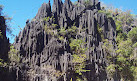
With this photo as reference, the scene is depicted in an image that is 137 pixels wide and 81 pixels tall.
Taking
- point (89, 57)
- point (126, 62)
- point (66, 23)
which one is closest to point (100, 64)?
point (89, 57)

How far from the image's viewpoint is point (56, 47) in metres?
17.5

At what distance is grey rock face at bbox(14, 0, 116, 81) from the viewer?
55.5 ft

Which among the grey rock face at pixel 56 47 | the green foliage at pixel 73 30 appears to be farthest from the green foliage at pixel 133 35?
the green foliage at pixel 73 30

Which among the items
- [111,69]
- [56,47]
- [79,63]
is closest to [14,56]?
[56,47]

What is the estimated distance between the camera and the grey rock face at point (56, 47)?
16923mm

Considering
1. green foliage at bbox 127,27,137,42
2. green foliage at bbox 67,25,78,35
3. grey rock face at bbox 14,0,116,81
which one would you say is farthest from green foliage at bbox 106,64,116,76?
green foliage at bbox 127,27,137,42

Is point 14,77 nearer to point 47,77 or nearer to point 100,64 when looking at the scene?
point 47,77

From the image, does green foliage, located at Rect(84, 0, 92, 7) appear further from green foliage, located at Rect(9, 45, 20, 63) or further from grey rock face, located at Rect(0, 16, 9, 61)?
grey rock face, located at Rect(0, 16, 9, 61)

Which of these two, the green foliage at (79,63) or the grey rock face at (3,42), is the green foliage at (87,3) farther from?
the grey rock face at (3,42)

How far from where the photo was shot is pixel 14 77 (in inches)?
603

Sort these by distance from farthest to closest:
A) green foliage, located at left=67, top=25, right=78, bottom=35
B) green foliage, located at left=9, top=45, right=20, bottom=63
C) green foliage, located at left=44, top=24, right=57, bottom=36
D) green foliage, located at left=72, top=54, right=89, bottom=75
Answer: green foliage, located at left=67, top=25, right=78, bottom=35 < green foliage, located at left=44, top=24, right=57, bottom=36 < green foliage, located at left=72, top=54, right=89, bottom=75 < green foliage, located at left=9, top=45, right=20, bottom=63

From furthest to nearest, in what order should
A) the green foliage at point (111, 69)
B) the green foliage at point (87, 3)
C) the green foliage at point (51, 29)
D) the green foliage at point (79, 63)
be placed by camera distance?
the green foliage at point (87, 3) < the green foliage at point (111, 69) < the green foliage at point (51, 29) < the green foliage at point (79, 63)

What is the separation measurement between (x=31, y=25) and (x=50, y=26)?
7.38 ft

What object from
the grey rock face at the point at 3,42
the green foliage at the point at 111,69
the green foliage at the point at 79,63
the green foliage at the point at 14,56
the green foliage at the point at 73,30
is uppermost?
the green foliage at the point at 73,30
